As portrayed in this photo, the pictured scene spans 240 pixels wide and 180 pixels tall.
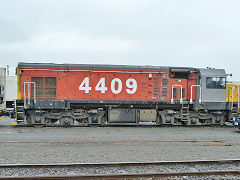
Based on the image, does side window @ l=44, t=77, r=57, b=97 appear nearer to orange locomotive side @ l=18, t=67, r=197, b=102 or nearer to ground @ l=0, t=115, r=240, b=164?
orange locomotive side @ l=18, t=67, r=197, b=102

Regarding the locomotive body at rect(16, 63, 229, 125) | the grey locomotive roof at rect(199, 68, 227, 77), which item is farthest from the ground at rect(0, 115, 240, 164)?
the grey locomotive roof at rect(199, 68, 227, 77)

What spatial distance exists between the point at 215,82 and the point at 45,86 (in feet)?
35.0

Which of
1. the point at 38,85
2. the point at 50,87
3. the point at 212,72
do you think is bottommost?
the point at 50,87

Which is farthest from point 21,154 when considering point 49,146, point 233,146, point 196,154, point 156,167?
point 233,146

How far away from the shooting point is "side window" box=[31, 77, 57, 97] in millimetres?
14125

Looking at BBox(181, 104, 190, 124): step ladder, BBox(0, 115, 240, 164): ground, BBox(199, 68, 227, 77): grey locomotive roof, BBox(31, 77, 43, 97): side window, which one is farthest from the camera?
BBox(199, 68, 227, 77): grey locomotive roof

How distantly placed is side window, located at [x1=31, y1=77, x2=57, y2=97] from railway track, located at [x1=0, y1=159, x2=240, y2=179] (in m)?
8.71

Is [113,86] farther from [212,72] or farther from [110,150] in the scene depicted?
[110,150]

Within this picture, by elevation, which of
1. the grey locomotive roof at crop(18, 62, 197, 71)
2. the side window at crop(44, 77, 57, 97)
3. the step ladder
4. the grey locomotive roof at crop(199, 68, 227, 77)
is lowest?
the step ladder

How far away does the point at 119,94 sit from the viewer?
568 inches

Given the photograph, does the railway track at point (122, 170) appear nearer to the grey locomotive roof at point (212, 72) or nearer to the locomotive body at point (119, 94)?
the locomotive body at point (119, 94)

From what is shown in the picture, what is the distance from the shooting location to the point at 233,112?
14.8m

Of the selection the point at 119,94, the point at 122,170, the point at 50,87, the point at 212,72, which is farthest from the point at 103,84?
the point at 122,170

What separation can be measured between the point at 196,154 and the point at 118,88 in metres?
7.73
